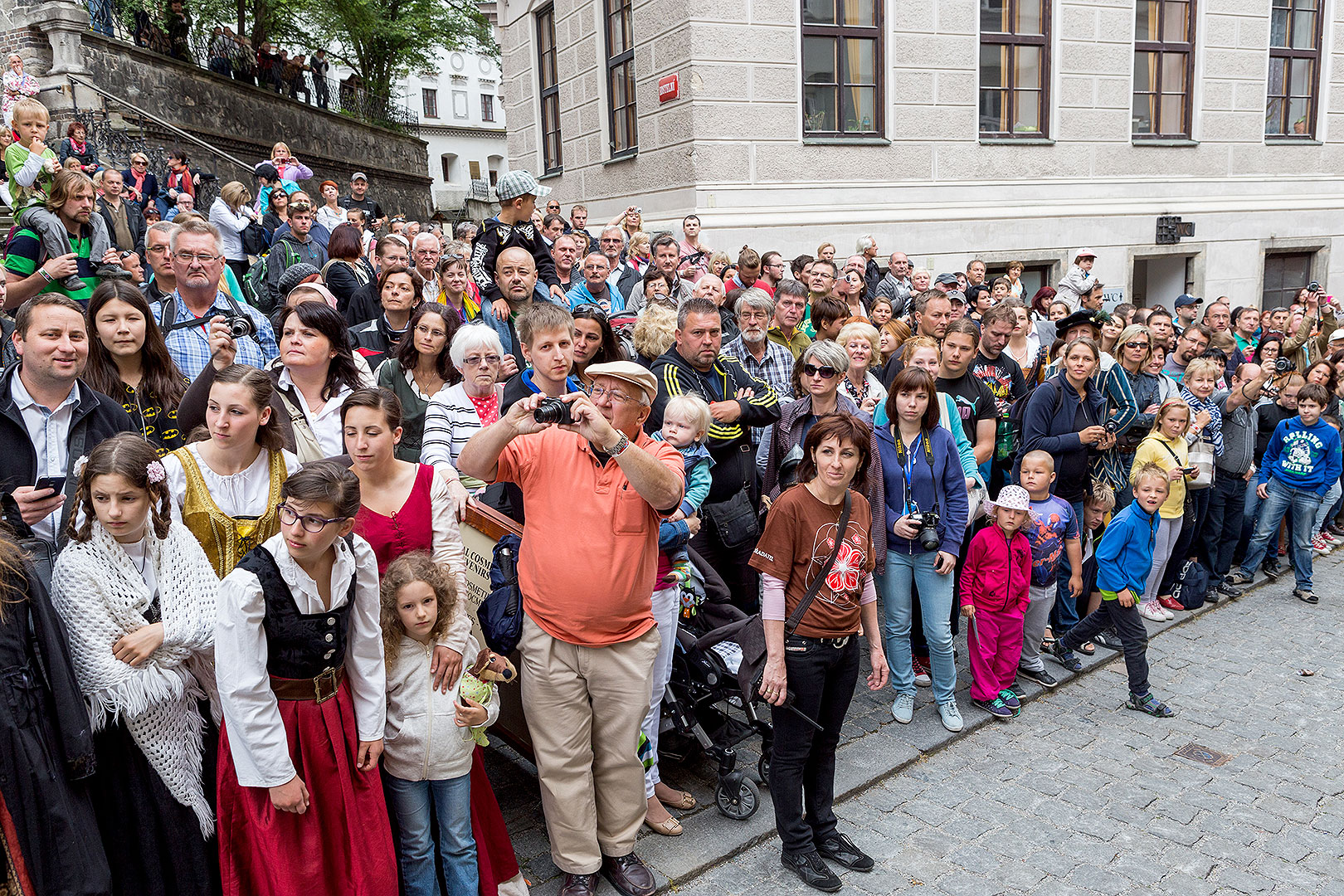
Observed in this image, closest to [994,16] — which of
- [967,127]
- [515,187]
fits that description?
[967,127]

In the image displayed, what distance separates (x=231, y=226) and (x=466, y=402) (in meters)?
7.02

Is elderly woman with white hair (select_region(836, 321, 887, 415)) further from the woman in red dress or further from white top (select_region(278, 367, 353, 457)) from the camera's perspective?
white top (select_region(278, 367, 353, 457))

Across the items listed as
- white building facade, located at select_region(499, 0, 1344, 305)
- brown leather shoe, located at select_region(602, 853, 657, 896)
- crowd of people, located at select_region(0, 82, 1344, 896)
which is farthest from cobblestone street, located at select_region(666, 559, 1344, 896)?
white building facade, located at select_region(499, 0, 1344, 305)

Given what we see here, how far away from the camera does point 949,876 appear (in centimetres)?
377

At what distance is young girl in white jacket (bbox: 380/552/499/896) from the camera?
10.6 ft

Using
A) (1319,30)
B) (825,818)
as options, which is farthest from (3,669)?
(1319,30)

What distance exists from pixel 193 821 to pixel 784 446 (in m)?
3.38

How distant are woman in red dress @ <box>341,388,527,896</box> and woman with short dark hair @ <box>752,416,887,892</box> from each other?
115 centimetres

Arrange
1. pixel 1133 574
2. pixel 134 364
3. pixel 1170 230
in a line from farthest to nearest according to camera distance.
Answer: pixel 1170 230, pixel 1133 574, pixel 134 364

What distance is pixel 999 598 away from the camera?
17.1ft

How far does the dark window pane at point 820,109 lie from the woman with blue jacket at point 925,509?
7791 mm

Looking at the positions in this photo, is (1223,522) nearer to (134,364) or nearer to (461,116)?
(134,364)

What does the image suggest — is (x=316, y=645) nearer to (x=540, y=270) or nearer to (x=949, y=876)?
(x=949, y=876)

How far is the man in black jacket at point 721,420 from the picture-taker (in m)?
4.69
